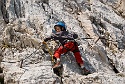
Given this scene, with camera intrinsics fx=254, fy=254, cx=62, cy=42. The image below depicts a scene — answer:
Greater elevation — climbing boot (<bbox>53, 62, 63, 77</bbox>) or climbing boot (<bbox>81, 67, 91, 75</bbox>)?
climbing boot (<bbox>53, 62, 63, 77</bbox>)

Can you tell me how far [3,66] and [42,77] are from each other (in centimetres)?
222

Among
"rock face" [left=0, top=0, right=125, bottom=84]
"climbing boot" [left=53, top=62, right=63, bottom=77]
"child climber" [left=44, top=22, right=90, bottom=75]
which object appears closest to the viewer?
"rock face" [left=0, top=0, right=125, bottom=84]

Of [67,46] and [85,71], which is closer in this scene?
[85,71]

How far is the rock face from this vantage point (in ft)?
37.6

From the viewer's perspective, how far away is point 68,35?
13.5 meters

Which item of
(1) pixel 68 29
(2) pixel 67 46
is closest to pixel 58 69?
(2) pixel 67 46

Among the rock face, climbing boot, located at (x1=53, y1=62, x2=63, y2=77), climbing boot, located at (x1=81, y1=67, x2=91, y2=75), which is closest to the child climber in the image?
climbing boot, located at (x1=81, y1=67, x2=91, y2=75)

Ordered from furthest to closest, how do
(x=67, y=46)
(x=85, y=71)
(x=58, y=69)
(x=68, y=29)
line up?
(x=68, y=29), (x=67, y=46), (x=85, y=71), (x=58, y=69)

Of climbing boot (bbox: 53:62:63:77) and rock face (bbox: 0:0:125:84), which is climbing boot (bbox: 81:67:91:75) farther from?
climbing boot (bbox: 53:62:63:77)

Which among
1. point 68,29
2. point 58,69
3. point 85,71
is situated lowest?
point 85,71

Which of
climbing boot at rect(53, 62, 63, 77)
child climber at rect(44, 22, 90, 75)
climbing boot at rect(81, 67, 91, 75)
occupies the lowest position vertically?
climbing boot at rect(81, 67, 91, 75)

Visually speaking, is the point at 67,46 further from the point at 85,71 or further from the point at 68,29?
the point at 68,29

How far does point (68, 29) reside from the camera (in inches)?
678

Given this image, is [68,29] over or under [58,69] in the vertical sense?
over
